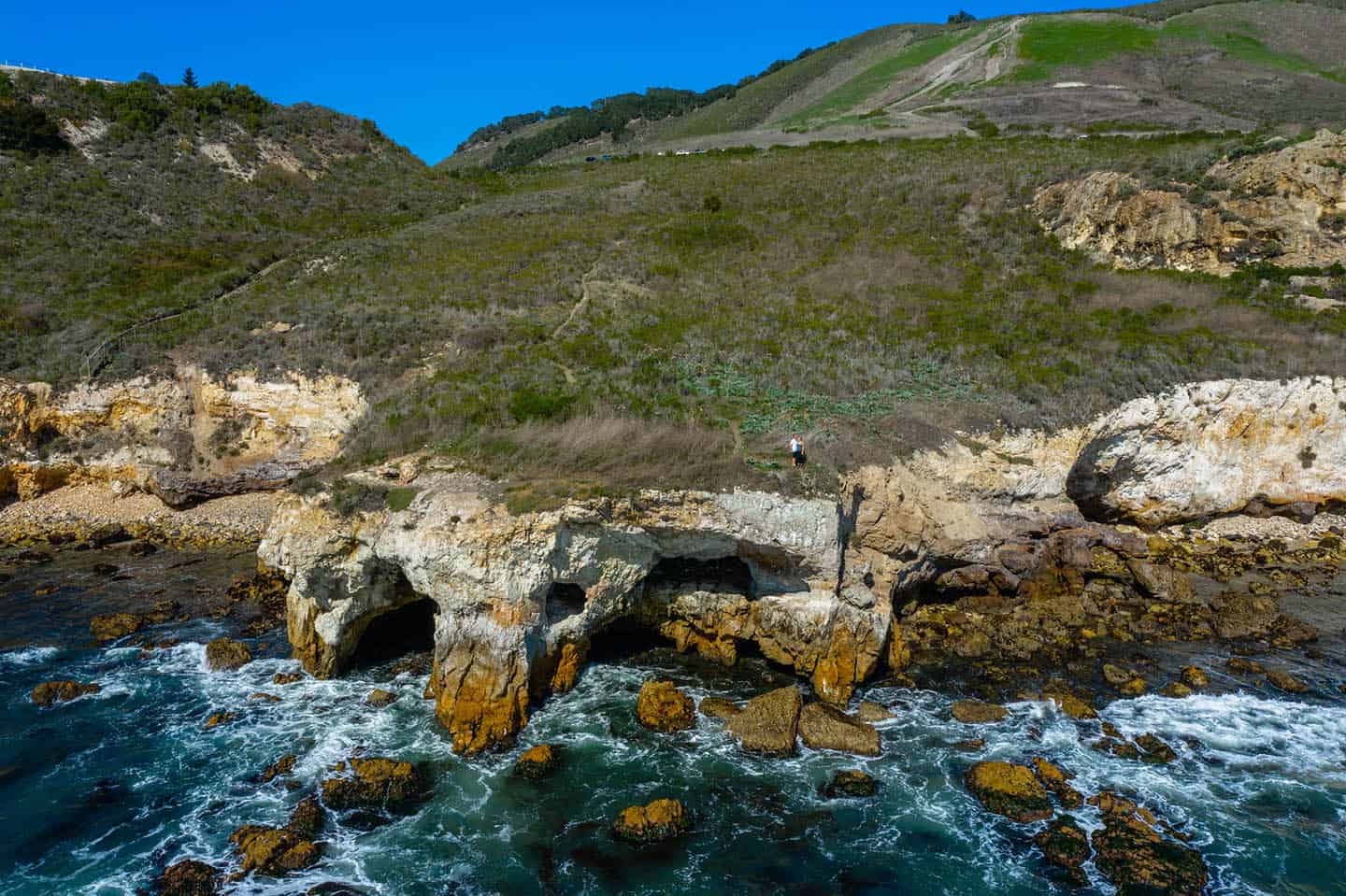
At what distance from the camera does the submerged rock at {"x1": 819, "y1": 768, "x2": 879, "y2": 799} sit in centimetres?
1445

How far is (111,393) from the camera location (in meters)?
30.5

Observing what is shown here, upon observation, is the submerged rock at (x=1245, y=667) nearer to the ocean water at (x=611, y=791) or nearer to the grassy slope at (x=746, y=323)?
the ocean water at (x=611, y=791)

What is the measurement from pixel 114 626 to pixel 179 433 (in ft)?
40.5

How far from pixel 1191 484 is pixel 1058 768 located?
54.4ft

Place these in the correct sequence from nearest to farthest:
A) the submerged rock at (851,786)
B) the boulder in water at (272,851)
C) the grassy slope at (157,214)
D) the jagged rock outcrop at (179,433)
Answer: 1. the boulder in water at (272,851)
2. the submerged rock at (851,786)
3. the jagged rock outcrop at (179,433)
4. the grassy slope at (157,214)

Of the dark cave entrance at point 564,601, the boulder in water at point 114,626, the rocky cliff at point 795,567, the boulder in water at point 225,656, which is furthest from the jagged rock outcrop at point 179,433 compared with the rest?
the dark cave entrance at point 564,601

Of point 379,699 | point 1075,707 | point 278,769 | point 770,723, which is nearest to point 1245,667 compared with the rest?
point 1075,707

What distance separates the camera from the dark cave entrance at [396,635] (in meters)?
20.1

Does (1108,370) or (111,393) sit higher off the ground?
(111,393)

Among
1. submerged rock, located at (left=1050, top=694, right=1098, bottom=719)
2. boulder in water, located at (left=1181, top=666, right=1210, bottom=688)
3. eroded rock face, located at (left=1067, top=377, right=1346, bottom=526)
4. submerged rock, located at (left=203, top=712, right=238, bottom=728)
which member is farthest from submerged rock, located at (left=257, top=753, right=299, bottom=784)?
eroded rock face, located at (left=1067, top=377, right=1346, bottom=526)

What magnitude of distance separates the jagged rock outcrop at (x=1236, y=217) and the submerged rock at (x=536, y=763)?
129 feet

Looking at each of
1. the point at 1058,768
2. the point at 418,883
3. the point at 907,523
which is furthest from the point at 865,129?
the point at 418,883

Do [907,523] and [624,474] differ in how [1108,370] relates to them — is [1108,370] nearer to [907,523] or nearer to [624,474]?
[907,523]

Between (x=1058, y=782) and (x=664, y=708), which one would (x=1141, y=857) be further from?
(x=664, y=708)
